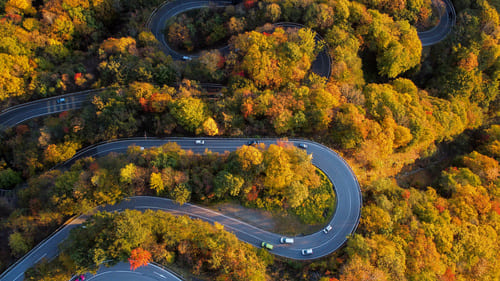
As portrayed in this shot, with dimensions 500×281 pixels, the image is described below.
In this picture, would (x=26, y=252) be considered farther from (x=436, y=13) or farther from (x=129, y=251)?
(x=436, y=13)

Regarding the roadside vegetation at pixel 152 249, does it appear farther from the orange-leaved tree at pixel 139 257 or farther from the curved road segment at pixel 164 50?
the curved road segment at pixel 164 50

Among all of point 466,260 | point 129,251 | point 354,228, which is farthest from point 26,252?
point 466,260

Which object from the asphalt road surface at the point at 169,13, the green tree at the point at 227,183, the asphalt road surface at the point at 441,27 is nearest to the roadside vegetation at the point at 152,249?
the green tree at the point at 227,183

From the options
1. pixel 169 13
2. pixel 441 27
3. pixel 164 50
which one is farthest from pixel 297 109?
pixel 441 27

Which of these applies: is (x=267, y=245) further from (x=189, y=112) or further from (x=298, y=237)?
(x=189, y=112)

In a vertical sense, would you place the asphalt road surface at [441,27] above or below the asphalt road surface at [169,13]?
below

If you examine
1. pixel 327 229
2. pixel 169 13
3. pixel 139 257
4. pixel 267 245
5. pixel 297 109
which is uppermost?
pixel 169 13
